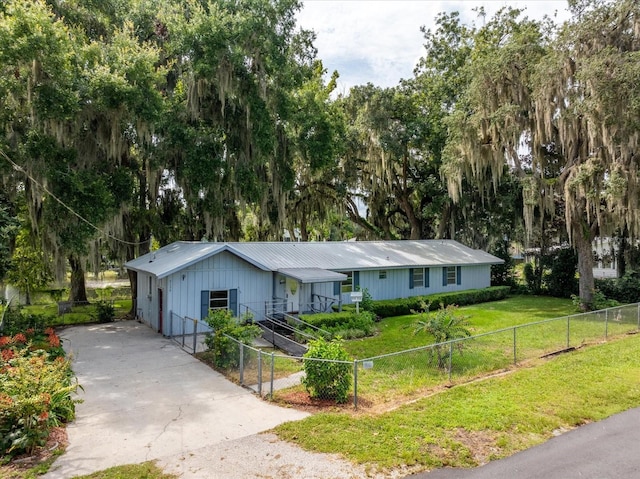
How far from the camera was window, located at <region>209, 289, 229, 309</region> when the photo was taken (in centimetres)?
1544

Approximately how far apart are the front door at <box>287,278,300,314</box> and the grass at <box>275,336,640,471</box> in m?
8.70

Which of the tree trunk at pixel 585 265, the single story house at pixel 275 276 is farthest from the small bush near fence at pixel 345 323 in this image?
the tree trunk at pixel 585 265

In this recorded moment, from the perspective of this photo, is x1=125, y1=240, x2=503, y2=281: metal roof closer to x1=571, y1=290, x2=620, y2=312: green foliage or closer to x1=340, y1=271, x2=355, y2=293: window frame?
x1=340, y1=271, x2=355, y2=293: window frame

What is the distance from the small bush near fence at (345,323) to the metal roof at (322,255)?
9.13ft

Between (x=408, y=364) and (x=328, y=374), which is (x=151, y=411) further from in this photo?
(x=408, y=364)

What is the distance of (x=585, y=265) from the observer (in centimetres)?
1970

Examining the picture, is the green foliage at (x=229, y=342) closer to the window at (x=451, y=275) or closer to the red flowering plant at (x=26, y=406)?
the red flowering plant at (x=26, y=406)

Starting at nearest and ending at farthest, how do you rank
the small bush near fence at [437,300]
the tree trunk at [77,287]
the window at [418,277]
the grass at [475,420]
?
the grass at [475,420] < the small bush near fence at [437,300] < the window at [418,277] < the tree trunk at [77,287]

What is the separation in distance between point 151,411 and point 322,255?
12611 mm

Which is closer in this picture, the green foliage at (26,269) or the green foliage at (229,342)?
the green foliage at (229,342)

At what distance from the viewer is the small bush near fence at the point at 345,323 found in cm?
1437

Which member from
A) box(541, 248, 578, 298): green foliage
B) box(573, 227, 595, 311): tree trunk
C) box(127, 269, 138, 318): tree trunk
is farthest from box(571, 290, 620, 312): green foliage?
box(127, 269, 138, 318): tree trunk

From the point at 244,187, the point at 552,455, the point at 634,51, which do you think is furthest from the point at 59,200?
the point at 634,51

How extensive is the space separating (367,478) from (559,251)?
24175 mm
